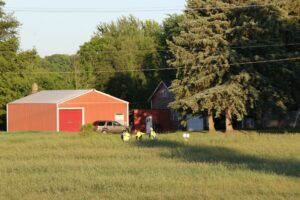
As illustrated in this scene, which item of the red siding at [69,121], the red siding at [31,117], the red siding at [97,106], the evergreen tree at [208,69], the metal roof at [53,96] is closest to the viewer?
the evergreen tree at [208,69]

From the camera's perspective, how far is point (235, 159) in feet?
86.8

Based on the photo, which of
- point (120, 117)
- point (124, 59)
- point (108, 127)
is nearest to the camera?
point (108, 127)

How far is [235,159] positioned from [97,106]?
45020 millimetres

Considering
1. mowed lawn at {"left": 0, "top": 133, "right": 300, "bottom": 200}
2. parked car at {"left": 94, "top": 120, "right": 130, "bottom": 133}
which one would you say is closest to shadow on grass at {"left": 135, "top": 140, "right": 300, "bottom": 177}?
mowed lawn at {"left": 0, "top": 133, "right": 300, "bottom": 200}

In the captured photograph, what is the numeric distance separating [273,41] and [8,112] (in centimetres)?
3305

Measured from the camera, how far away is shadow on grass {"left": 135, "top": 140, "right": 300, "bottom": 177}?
21458mm

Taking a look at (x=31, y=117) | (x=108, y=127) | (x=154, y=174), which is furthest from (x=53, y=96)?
(x=154, y=174)

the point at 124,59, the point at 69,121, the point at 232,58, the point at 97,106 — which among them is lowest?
the point at 69,121

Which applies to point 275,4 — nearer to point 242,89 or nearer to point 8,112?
point 242,89

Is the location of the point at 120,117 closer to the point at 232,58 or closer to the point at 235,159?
the point at 232,58

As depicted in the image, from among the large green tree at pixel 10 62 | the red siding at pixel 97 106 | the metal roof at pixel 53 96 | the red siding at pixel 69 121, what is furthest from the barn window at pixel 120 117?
the large green tree at pixel 10 62

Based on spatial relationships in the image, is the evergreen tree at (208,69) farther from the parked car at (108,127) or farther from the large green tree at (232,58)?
the parked car at (108,127)

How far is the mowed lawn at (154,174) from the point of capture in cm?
1584

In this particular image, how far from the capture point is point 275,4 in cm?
5409
